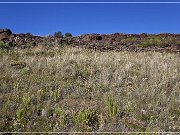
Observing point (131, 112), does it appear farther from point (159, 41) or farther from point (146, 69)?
point (159, 41)

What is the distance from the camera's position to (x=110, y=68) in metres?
12.9

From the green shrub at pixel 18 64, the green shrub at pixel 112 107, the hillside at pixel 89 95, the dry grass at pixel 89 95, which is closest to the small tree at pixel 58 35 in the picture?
the hillside at pixel 89 95

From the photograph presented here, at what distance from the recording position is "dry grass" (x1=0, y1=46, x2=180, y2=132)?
8555 mm

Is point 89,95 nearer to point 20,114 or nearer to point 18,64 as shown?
point 20,114

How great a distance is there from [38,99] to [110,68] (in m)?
3.69

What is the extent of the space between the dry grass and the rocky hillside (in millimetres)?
6103

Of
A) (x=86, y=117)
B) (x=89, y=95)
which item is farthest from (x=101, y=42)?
(x=86, y=117)

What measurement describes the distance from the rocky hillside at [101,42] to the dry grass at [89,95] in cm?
610

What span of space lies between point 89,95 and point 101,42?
13.2m

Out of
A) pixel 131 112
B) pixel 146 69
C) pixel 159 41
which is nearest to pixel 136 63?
pixel 146 69

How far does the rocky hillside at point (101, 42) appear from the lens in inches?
799

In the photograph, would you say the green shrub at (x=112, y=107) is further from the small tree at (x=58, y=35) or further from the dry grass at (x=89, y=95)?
the small tree at (x=58, y=35)

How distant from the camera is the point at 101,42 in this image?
23422 millimetres

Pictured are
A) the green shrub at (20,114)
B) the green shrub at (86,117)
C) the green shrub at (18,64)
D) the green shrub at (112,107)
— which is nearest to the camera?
the green shrub at (86,117)
